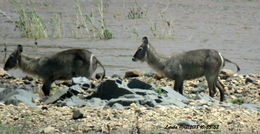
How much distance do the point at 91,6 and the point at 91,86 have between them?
15555mm

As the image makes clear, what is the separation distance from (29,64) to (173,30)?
10.2 m

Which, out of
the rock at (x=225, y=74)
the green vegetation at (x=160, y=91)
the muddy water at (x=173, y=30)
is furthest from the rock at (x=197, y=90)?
the muddy water at (x=173, y=30)

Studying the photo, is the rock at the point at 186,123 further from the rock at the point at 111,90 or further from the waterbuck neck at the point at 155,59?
the waterbuck neck at the point at 155,59

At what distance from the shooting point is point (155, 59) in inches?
591

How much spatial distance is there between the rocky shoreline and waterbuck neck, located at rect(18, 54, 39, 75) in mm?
1318

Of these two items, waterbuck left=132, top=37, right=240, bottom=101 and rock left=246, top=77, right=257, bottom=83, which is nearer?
waterbuck left=132, top=37, right=240, bottom=101

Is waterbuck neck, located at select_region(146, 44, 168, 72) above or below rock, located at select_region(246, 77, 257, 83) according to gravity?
above

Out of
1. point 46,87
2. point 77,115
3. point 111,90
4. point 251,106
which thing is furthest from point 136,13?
point 77,115

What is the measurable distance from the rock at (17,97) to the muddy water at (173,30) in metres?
4.96

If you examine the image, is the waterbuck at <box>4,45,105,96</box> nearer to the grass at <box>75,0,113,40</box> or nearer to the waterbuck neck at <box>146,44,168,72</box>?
the waterbuck neck at <box>146,44,168,72</box>

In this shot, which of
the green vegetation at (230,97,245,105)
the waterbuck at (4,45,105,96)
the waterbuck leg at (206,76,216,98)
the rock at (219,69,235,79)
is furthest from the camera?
the rock at (219,69,235,79)

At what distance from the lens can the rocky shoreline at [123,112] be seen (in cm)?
959

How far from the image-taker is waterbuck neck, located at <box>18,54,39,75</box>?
581 inches

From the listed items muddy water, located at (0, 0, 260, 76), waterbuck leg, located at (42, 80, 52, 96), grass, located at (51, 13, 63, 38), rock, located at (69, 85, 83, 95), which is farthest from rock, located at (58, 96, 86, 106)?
grass, located at (51, 13, 63, 38)
